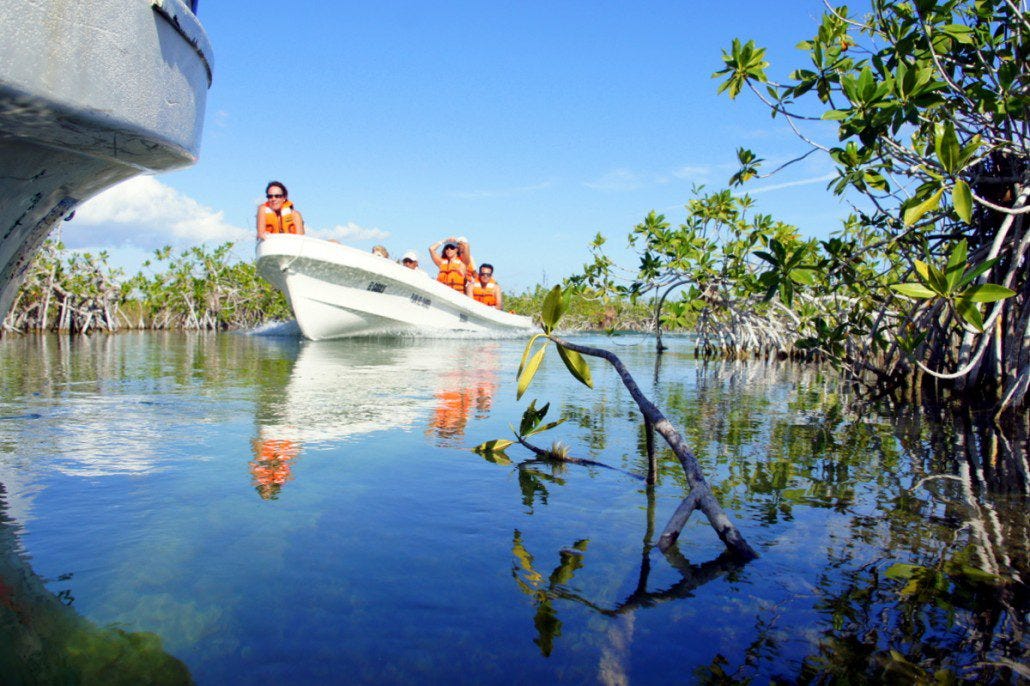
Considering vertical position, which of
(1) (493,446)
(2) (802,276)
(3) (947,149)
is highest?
(3) (947,149)

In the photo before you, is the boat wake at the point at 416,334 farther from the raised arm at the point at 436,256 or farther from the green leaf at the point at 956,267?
the green leaf at the point at 956,267

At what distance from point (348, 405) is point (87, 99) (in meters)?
3.88

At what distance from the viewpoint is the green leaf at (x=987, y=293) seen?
2.62m

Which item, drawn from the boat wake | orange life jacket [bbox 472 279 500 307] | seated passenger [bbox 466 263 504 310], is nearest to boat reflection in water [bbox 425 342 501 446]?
the boat wake

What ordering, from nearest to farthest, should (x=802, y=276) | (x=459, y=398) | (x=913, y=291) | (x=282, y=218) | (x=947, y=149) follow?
(x=913, y=291) < (x=947, y=149) < (x=802, y=276) < (x=459, y=398) < (x=282, y=218)

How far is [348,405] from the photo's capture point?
5.20 meters

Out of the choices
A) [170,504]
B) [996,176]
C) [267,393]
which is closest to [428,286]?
[267,393]

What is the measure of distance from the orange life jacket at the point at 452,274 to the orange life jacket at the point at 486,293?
50.0 inches

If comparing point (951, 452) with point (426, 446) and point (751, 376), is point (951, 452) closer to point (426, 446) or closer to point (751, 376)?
point (426, 446)

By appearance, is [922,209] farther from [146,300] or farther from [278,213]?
[146,300]

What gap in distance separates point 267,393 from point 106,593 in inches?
166

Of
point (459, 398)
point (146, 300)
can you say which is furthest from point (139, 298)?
point (459, 398)

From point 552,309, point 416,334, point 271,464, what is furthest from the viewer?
point 416,334

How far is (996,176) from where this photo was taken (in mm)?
4879
